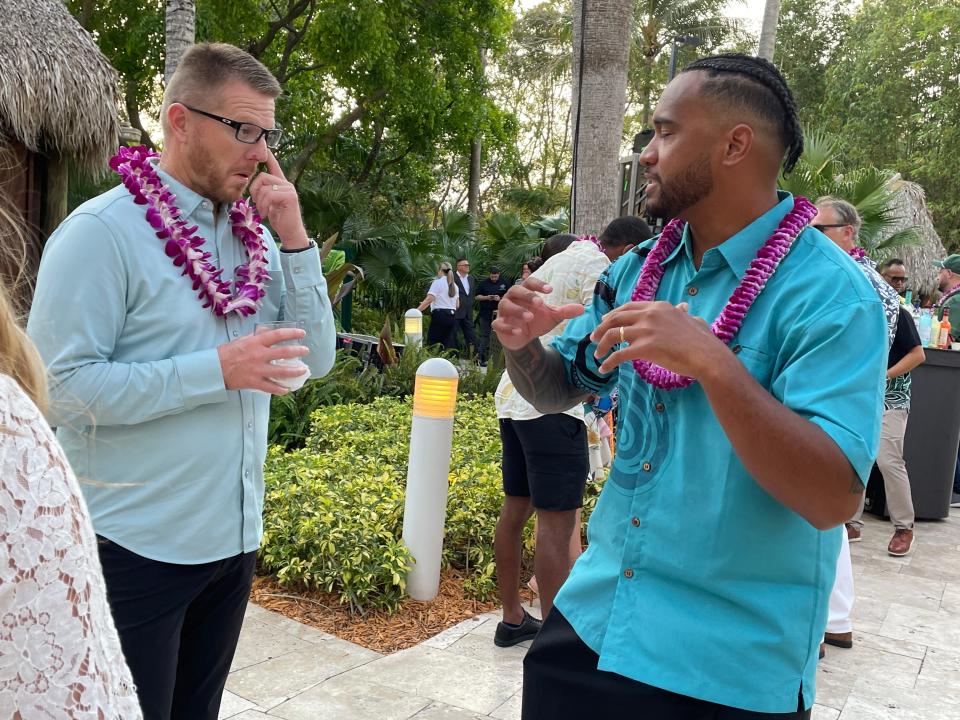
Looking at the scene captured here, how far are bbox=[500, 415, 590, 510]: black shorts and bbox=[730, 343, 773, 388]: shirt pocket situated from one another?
7.76ft

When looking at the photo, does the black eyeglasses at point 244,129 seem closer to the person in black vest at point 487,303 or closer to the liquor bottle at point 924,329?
the liquor bottle at point 924,329

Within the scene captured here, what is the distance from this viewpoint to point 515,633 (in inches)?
177

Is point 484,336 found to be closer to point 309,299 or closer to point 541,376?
point 309,299

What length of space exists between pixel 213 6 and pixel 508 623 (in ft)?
46.6

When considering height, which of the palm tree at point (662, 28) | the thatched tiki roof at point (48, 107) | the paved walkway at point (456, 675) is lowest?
the paved walkway at point (456, 675)

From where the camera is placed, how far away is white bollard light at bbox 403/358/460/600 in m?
4.94

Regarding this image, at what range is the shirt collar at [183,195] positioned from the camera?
7.54ft

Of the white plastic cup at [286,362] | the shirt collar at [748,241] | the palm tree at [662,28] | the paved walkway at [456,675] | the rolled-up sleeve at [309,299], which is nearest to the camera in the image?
the shirt collar at [748,241]

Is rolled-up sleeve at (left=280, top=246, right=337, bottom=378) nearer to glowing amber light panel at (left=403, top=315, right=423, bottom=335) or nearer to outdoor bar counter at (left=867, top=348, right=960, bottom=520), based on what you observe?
outdoor bar counter at (left=867, top=348, right=960, bottom=520)

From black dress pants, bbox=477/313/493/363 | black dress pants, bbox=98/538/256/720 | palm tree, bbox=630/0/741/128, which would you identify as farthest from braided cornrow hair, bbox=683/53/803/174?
palm tree, bbox=630/0/741/128

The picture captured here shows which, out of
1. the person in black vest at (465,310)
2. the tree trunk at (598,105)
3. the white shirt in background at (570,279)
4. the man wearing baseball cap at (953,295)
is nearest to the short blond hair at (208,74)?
the white shirt in background at (570,279)

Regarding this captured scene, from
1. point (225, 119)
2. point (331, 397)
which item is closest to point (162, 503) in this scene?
point (225, 119)

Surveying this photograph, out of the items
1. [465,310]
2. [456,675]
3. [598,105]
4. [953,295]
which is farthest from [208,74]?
[465,310]

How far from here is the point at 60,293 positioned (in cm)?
202
